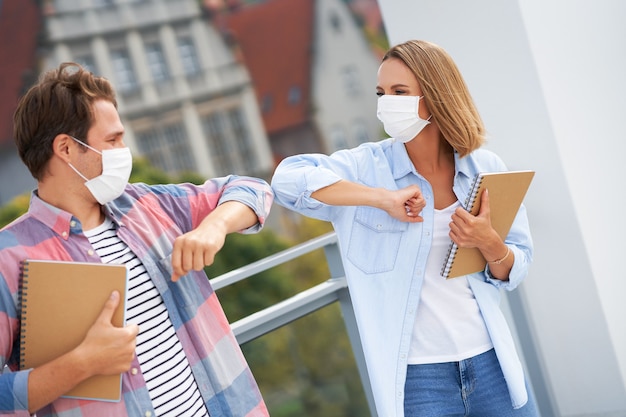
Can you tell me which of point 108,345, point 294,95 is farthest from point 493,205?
point 294,95

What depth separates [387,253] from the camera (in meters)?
1.68

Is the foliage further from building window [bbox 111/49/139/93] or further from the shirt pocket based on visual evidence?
the shirt pocket

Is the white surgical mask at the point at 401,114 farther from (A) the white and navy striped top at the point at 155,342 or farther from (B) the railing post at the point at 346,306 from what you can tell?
(B) the railing post at the point at 346,306

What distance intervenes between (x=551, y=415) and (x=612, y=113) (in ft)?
3.17

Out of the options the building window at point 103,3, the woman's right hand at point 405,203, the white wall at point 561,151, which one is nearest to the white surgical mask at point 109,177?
the woman's right hand at point 405,203

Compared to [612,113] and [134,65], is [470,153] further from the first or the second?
[134,65]

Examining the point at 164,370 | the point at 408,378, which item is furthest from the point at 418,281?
the point at 164,370

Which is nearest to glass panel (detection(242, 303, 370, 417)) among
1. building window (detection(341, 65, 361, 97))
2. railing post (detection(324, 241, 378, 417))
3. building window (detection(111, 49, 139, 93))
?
building window (detection(341, 65, 361, 97))

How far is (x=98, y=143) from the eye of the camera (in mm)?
1356

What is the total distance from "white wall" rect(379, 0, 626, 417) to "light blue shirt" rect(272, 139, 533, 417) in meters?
0.85

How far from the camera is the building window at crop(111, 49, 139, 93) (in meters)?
32.1

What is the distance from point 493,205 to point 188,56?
3222 cm

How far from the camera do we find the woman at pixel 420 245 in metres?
1.61

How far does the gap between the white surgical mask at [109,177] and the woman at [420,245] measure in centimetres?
38
